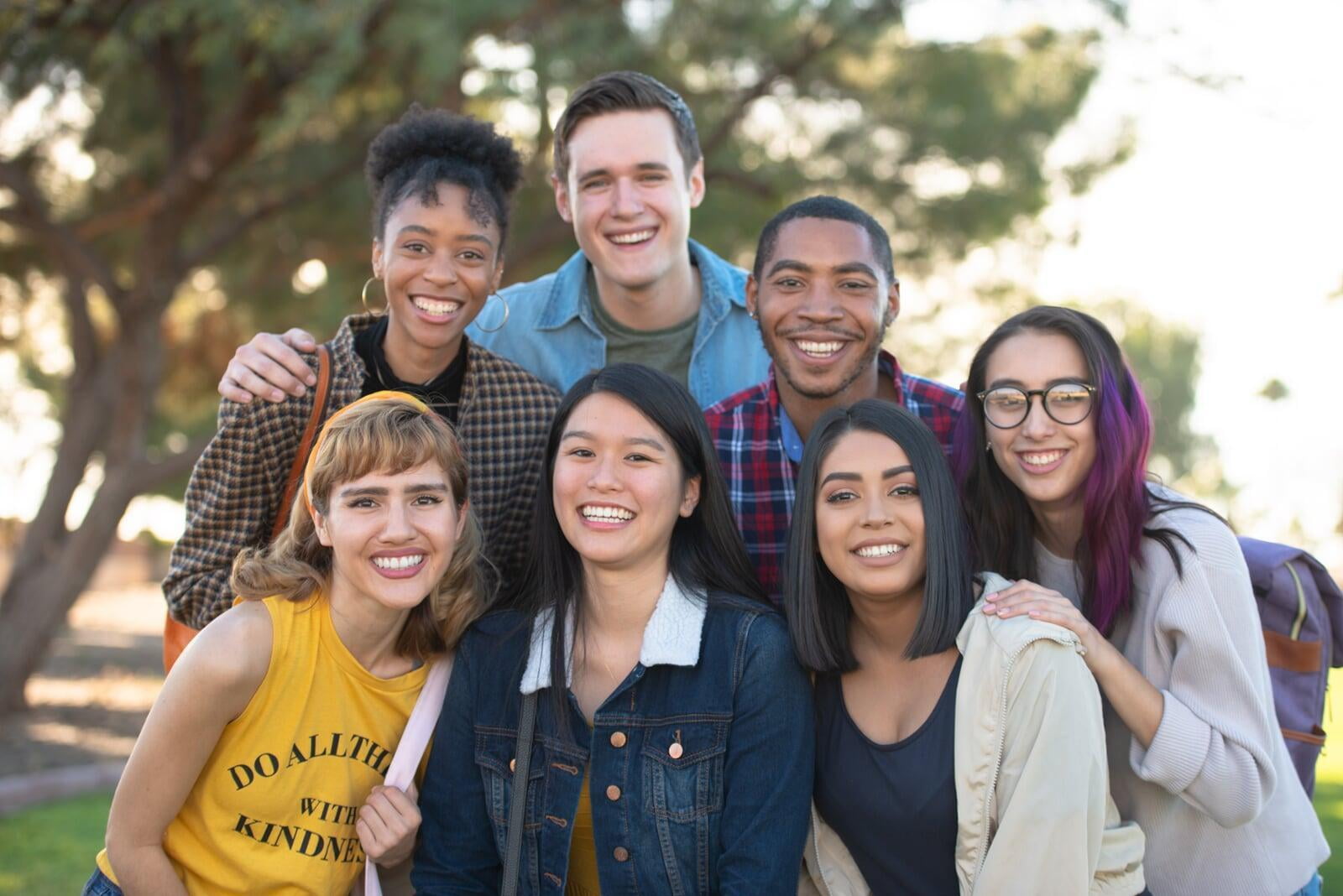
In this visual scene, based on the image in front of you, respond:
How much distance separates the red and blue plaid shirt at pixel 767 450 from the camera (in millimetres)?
4531

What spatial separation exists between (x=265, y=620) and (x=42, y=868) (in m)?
4.83

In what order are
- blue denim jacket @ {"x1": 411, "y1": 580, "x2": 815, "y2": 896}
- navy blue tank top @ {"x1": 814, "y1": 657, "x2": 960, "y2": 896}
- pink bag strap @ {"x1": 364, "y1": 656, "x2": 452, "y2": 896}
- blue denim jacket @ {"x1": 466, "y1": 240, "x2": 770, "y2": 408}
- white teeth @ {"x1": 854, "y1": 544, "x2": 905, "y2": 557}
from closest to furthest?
navy blue tank top @ {"x1": 814, "y1": 657, "x2": 960, "y2": 896}, blue denim jacket @ {"x1": 411, "y1": 580, "x2": 815, "y2": 896}, white teeth @ {"x1": 854, "y1": 544, "x2": 905, "y2": 557}, pink bag strap @ {"x1": 364, "y1": 656, "x2": 452, "y2": 896}, blue denim jacket @ {"x1": 466, "y1": 240, "x2": 770, "y2": 408}

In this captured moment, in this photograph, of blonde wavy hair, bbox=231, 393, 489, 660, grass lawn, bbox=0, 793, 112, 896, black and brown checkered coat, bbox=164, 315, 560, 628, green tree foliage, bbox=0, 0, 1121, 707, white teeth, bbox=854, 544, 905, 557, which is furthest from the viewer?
green tree foliage, bbox=0, 0, 1121, 707

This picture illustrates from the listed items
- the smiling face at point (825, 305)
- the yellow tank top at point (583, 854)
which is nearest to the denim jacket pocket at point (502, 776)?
the yellow tank top at point (583, 854)

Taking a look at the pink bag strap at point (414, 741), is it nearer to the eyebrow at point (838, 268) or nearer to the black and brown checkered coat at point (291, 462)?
the black and brown checkered coat at point (291, 462)

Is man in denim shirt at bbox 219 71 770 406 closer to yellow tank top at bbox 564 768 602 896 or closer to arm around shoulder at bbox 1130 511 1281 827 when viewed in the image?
yellow tank top at bbox 564 768 602 896

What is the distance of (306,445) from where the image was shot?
164 inches

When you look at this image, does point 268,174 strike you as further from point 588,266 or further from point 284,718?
point 284,718

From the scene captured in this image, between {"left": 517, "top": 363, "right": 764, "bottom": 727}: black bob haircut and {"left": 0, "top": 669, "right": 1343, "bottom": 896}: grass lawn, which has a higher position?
{"left": 517, "top": 363, "right": 764, "bottom": 727}: black bob haircut

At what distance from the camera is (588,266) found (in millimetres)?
5516

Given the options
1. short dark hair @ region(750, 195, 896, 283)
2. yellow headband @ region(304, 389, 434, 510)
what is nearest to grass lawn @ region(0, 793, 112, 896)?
yellow headband @ region(304, 389, 434, 510)

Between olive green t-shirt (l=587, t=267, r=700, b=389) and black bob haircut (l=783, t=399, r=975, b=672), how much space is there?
152 cm

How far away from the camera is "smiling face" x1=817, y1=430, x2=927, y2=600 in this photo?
11.7 ft

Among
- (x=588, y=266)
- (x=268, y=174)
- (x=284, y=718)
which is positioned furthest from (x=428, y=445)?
(x=268, y=174)
